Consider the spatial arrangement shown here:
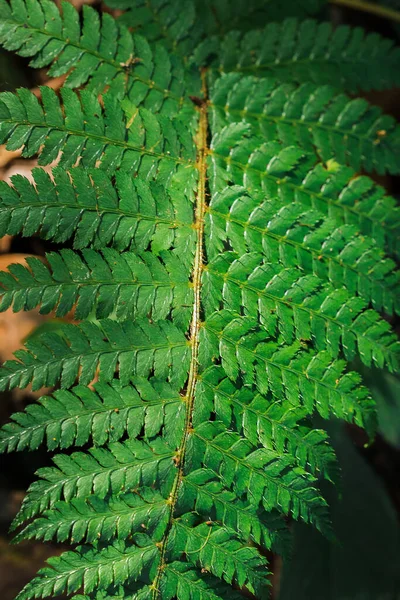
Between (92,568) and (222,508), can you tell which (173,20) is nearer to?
(222,508)

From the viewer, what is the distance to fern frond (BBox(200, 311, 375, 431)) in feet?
5.03

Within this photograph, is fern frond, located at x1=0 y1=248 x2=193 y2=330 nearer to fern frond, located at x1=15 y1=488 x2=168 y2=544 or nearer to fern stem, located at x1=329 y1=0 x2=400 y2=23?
fern frond, located at x1=15 y1=488 x2=168 y2=544

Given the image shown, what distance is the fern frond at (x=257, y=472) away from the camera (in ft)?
4.76

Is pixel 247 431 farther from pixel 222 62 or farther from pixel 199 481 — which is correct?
pixel 222 62

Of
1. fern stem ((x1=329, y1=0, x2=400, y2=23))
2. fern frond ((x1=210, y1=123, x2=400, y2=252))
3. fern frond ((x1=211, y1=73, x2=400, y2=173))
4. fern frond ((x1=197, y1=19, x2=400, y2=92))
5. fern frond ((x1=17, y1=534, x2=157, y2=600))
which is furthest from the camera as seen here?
fern stem ((x1=329, y1=0, x2=400, y2=23))

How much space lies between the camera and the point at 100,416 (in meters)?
1.47

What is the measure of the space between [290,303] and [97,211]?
683mm

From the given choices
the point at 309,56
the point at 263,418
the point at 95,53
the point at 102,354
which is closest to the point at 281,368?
the point at 263,418

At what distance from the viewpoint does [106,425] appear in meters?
1.47

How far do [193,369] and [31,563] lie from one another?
189 centimetres

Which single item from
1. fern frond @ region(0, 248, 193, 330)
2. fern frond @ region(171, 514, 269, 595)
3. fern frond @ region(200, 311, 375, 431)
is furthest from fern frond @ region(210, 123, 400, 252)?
fern frond @ region(171, 514, 269, 595)

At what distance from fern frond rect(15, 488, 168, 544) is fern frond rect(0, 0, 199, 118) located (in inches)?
52.8

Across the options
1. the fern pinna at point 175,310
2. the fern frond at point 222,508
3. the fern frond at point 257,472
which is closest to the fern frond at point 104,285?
the fern pinna at point 175,310

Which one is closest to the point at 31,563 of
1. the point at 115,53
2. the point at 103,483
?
the point at 103,483
